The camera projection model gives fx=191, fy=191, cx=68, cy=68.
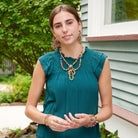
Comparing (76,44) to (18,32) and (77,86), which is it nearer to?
(77,86)

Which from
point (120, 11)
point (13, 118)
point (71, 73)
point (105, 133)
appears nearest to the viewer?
point (71, 73)

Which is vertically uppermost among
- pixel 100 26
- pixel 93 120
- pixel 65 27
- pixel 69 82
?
pixel 100 26

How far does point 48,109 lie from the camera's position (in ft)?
4.36

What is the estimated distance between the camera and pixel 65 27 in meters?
1.25

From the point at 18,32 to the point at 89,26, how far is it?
2887 mm

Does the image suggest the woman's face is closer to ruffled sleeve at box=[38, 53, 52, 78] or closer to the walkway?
ruffled sleeve at box=[38, 53, 52, 78]

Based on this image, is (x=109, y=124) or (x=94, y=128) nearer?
(x=94, y=128)

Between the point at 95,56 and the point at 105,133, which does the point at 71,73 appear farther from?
the point at 105,133

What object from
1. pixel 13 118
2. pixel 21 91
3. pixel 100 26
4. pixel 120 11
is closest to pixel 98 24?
pixel 100 26

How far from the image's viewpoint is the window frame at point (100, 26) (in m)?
2.73

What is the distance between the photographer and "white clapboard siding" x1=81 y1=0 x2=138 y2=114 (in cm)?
256

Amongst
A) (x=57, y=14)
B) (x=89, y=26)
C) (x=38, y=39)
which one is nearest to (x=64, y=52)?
(x=57, y=14)

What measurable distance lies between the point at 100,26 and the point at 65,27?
2.03 meters

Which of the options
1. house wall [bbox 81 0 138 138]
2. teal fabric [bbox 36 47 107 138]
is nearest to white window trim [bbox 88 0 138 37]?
house wall [bbox 81 0 138 138]
